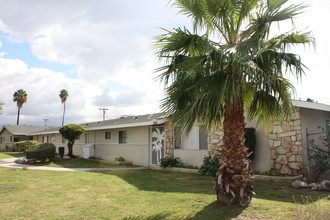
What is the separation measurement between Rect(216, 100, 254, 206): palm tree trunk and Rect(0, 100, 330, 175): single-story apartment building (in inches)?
30.4

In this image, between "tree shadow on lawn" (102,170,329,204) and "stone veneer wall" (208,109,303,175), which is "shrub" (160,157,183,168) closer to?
"tree shadow on lawn" (102,170,329,204)

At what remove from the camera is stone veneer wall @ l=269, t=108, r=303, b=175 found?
1184 centimetres

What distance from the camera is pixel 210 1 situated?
698 cm

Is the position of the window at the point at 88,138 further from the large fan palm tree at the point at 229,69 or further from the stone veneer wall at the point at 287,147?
the large fan palm tree at the point at 229,69

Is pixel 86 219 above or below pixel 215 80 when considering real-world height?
below

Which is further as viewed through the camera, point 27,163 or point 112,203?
point 27,163

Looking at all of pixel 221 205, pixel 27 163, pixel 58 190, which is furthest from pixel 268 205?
pixel 27 163

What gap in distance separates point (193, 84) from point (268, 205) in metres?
3.57

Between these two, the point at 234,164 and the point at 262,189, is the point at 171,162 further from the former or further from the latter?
the point at 234,164

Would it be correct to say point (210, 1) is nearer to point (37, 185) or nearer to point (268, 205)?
point (268, 205)

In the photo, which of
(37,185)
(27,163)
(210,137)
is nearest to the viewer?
(37,185)

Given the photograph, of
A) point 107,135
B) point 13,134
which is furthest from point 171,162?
point 13,134

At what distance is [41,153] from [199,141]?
13.0 metres

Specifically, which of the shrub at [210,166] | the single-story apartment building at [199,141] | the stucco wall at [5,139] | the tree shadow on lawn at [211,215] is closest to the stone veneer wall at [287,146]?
the single-story apartment building at [199,141]
